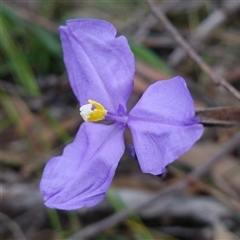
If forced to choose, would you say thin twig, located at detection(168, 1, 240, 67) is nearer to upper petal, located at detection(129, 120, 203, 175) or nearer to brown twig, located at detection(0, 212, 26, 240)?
brown twig, located at detection(0, 212, 26, 240)

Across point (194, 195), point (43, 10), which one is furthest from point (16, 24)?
point (194, 195)

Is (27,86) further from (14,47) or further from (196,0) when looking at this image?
(196,0)

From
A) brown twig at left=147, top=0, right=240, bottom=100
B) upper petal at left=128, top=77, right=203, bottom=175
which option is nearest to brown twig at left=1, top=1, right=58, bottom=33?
brown twig at left=147, top=0, right=240, bottom=100

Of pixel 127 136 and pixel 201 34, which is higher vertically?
pixel 201 34

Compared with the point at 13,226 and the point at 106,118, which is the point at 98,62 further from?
the point at 13,226

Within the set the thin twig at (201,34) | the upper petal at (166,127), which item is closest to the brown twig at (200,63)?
the upper petal at (166,127)

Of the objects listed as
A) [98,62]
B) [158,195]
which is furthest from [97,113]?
[158,195]

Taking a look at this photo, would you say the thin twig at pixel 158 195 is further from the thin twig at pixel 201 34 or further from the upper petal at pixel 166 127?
the upper petal at pixel 166 127
